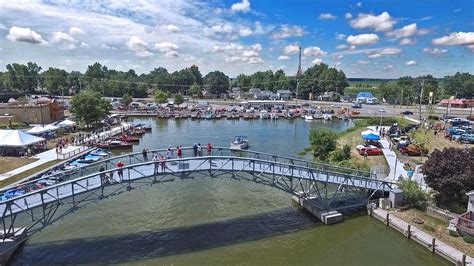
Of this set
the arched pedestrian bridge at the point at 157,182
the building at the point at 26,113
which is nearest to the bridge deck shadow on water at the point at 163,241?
the arched pedestrian bridge at the point at 157,182

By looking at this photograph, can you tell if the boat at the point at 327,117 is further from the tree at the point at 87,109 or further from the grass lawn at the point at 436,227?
the grass lawn at the point at 436,227

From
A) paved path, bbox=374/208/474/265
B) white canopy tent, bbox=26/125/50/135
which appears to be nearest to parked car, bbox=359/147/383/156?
paved path, bbox=374/208/474/265

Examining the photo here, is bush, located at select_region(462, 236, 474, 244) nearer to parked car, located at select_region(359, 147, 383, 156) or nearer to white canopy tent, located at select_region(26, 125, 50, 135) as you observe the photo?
parked car, located at select_region(359, 147, 383, 156)

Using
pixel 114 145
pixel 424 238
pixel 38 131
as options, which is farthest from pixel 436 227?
pixel 38 131

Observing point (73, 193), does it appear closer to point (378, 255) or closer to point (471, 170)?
Answer: point (378, 255)

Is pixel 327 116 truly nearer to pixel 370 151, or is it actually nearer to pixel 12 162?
pixel 370 151

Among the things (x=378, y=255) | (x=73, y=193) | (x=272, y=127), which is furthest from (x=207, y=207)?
(x=272, y=127)
